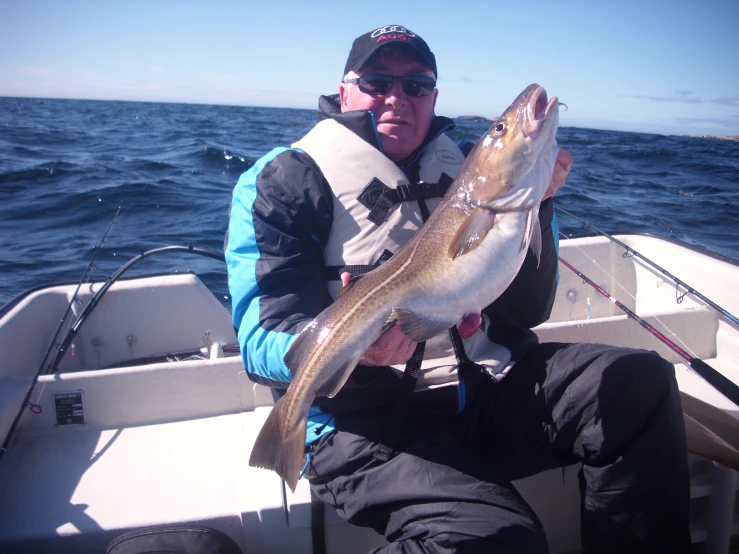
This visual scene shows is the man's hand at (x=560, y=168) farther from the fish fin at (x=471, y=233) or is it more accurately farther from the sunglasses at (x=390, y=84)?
the sunglasses at (x=390, y=84)

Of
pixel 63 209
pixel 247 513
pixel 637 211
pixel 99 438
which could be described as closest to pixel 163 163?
pixel 63 209

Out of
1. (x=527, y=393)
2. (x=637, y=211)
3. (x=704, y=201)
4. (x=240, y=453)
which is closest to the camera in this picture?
(x=527, y=393)

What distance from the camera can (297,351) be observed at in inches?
87.7

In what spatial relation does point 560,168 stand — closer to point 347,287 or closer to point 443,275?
point 443,275

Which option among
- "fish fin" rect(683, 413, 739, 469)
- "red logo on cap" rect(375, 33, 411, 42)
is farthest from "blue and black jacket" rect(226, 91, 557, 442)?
"fish fin" rect(683, 413, 739, 469)

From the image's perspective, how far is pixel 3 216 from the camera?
11484 millimetres

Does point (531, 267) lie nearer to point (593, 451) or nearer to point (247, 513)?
point (593, 451)

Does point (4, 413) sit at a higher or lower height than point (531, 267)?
lower

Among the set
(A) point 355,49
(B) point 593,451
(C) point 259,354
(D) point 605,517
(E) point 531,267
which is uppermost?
(A) point 355,49

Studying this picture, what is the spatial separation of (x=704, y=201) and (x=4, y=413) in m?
16.2

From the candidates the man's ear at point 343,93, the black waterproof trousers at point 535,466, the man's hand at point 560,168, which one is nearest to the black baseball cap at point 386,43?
the man's ear at point 343,93

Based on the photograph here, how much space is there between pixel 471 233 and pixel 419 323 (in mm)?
455

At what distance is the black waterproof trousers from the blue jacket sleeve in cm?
54

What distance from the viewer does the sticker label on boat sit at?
3.51 metres
